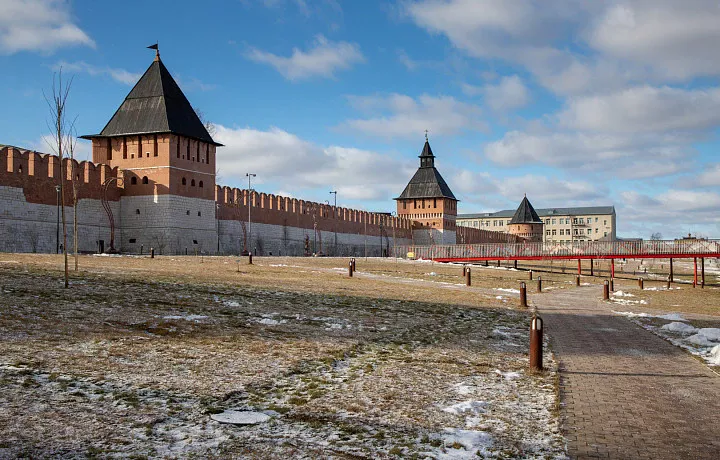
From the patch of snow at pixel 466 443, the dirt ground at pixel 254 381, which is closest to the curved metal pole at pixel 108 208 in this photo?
the dirt ground at pixel 254 381

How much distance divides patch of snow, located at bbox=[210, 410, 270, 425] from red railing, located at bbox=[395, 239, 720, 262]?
42167mm

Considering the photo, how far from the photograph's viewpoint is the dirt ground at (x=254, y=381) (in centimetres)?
492

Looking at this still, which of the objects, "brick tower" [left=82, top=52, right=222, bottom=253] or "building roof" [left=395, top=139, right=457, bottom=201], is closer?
"brick tower" [left=82, top=52, right=222, bottom=253]

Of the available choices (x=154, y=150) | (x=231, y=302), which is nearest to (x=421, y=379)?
(x=231, y=302)

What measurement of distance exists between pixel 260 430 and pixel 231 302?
7.86 m


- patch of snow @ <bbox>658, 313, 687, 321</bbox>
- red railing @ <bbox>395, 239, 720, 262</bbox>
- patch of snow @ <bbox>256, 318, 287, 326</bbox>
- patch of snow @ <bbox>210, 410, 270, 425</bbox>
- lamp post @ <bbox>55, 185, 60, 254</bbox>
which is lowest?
patch of snow @ <bbox>658, 313, 687, 321</bbox>

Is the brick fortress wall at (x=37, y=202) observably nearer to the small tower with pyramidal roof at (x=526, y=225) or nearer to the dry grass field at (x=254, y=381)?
the dry grass field at (x=254, y=381)

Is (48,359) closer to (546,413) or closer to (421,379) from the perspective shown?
(421,379)

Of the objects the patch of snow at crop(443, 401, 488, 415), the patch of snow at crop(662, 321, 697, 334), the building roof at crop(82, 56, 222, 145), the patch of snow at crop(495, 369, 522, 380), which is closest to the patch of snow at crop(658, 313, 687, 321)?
the patch of snow at crop(662, 321, 697, 334)

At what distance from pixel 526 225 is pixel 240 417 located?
10538 centimetres

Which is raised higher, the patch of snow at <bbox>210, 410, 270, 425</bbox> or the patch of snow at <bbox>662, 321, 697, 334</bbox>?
the patch of snow at <bbox>210, 410, 270, 425</bbox>

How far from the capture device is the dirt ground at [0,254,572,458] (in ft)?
16.1

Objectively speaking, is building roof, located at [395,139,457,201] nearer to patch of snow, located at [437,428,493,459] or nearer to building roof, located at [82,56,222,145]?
building roof, located at [82,56,222,145]

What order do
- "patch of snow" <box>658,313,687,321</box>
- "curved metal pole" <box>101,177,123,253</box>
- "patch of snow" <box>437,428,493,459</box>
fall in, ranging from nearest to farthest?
"patch of snow" <box>437,428,493,459</box>, "patch of snow" <box>658,313,687,321</box>, "curved metal pole" <box>101,177,123,253</box>
